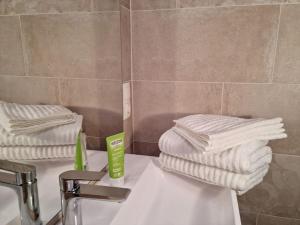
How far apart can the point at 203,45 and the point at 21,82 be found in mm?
618

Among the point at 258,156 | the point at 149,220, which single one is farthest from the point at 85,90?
the point at 258,156

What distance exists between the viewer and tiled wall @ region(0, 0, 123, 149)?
1.71 feet

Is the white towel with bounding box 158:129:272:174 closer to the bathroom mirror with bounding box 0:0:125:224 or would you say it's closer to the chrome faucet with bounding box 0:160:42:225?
the bathroom mirror with bounding box 0:0:125:224

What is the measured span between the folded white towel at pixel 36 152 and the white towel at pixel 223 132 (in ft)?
1.10

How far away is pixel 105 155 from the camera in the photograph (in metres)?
0.81

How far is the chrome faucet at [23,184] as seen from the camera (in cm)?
45

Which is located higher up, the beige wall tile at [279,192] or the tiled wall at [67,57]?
the tiled wall at [67,57]

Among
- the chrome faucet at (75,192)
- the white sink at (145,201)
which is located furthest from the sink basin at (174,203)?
the chrome faucet at (75,192)

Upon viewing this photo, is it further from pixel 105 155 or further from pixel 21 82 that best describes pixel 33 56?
pixel 105 155

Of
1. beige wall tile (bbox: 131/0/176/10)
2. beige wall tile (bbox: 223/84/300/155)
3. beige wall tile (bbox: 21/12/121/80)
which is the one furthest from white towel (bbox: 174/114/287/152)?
beige wall tile (bbox: 131/0/176/10)

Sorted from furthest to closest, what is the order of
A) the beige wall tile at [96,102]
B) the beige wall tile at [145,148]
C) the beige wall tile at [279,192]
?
the beige wall tile at [145,148] → the beige wall tile at [279,192] → the beige wall tile at [96,102]

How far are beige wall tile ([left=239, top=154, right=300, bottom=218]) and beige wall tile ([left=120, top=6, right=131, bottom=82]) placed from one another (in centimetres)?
64

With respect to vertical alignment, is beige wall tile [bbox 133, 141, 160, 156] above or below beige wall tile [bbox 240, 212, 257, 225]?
above

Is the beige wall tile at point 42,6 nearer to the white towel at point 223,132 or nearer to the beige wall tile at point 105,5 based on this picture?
the beige wall tile at point 105,5
